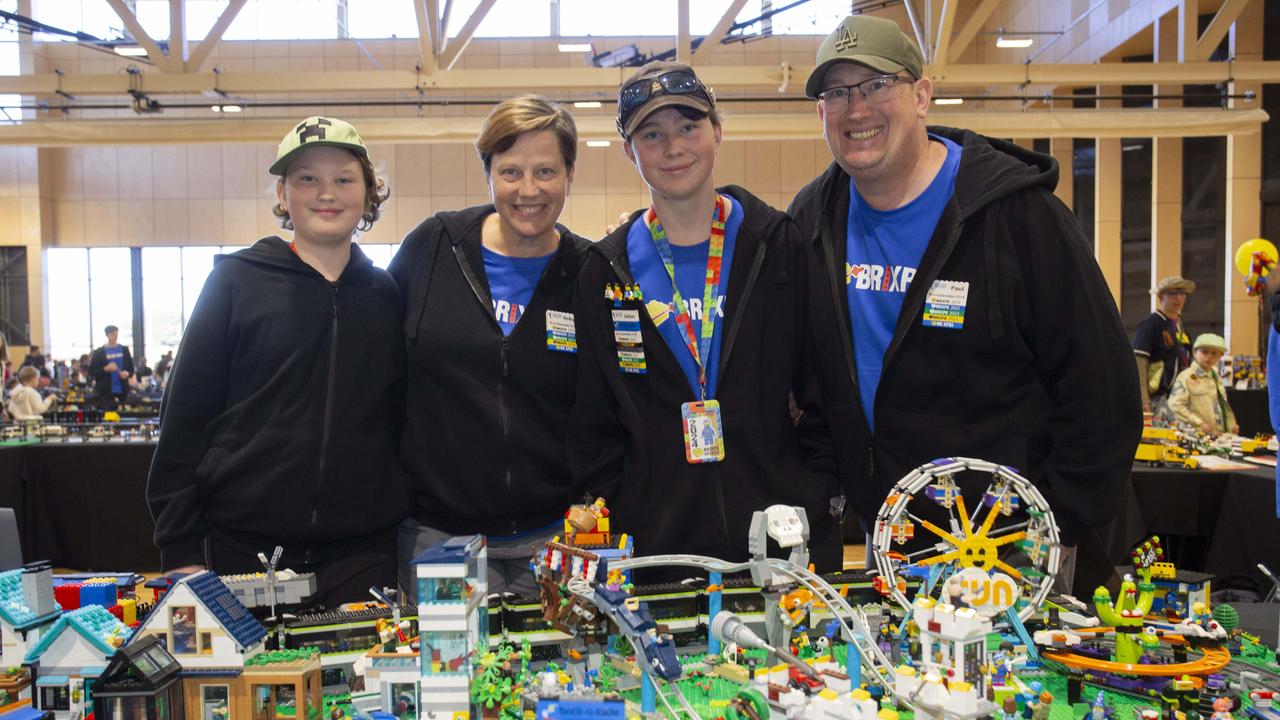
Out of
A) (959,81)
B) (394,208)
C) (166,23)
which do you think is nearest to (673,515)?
(959,81)

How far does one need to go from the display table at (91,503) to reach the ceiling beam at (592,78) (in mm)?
5998

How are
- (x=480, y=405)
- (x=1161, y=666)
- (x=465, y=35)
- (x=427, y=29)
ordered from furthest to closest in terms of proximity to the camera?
(x=465, y=35) < (x=427, y=29) < (x=480, y=405) < (x=1161, y=666)

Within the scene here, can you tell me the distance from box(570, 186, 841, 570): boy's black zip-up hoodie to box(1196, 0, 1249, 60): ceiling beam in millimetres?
11508

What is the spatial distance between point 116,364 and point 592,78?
823 cm

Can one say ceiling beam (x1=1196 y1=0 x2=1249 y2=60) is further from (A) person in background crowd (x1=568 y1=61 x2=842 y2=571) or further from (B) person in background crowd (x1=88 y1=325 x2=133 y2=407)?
(B) person in background crowd (x1=88 y1=325 x2=133 y2=407)

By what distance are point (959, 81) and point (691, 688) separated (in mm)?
11177

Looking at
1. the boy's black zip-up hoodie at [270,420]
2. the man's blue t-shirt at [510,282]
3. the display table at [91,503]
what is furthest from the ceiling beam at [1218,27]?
the display table at [91,503]

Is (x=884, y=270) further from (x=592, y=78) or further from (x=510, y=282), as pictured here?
(x=592, y=78)

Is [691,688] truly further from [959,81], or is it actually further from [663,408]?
[959,81]

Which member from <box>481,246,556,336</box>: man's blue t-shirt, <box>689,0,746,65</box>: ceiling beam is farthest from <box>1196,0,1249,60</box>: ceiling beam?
<box>481,246,556,336</box>: man's blue t-shirt

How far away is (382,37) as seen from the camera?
798 inches

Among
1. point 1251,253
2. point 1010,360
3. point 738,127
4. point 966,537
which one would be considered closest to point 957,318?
point 1010,360

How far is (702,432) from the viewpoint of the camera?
100 inches


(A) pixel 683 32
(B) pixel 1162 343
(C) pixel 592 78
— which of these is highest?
(A) pixel 683 32
